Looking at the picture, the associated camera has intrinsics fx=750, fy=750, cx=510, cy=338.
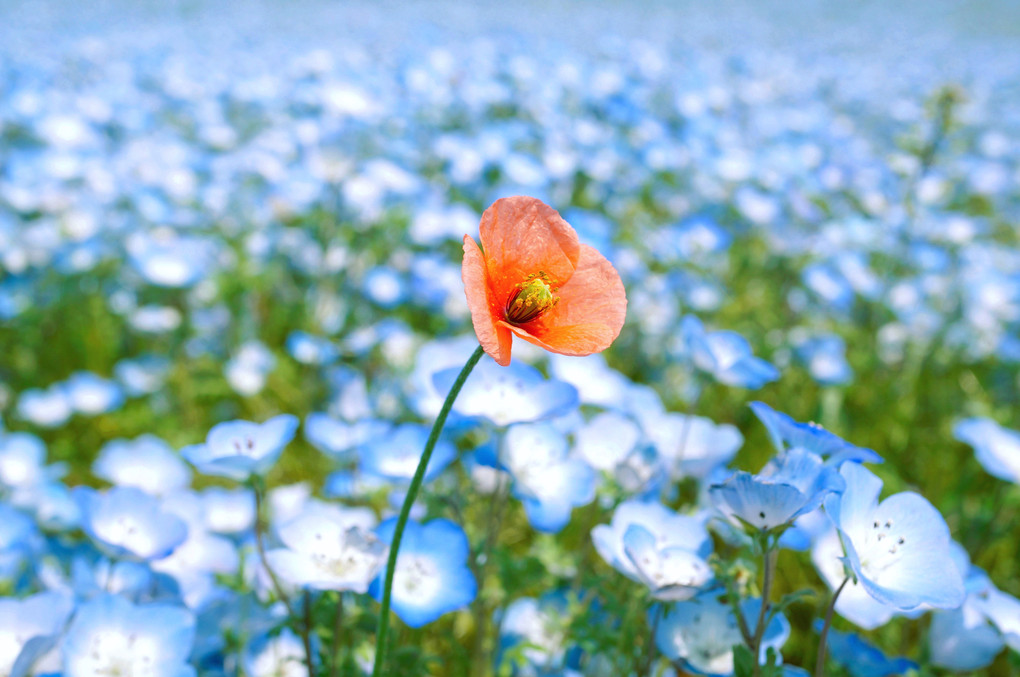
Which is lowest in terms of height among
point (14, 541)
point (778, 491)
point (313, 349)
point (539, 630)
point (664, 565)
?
point (313, 349)

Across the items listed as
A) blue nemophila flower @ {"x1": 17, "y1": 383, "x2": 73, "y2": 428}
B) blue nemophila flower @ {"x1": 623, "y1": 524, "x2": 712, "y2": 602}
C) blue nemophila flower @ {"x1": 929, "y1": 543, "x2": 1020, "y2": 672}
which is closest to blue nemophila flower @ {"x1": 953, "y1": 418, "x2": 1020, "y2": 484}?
blue nemophila flower @ {"x1": 929, "y1": 543, "x2": 1020, "y2": 672}

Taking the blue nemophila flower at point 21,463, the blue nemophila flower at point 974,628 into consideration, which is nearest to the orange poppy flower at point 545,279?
the blue nemophila flower at point 974,628

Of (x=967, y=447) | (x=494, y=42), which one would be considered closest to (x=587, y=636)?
(x=967, y=447)

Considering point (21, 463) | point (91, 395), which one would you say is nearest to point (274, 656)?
point (21, 463)

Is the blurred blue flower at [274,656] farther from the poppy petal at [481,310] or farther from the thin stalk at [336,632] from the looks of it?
the poppy petal at [481,310]

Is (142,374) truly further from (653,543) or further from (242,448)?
(653,543)

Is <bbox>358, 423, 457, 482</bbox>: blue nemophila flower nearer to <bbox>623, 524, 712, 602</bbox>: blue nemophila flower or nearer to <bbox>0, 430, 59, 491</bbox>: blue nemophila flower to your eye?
<bbox>623, 524, 712, 602</bbox>: blue nemophila flower

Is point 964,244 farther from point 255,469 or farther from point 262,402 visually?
point 255,469
